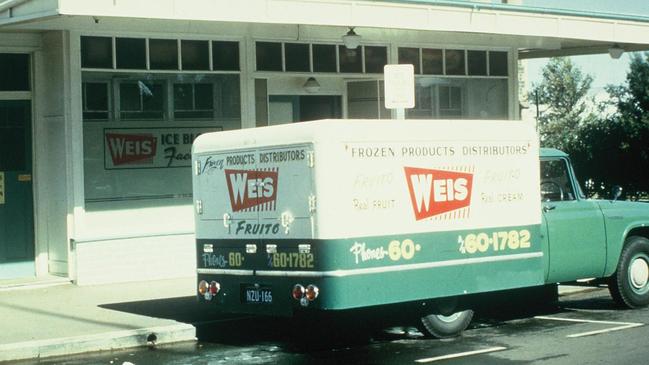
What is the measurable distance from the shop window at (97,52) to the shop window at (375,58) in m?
4.78

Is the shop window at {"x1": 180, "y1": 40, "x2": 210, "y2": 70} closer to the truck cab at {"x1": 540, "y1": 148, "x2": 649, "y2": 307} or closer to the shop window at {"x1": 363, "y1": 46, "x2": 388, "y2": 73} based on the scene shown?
the shop window at {"x1": 363, "y1": 46, "x2": 388, "y2": 73}

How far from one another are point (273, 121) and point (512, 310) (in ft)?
20.7

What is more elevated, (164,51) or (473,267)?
(164,51)

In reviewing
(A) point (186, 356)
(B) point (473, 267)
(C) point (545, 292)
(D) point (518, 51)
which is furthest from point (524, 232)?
(D) point (518, 51)

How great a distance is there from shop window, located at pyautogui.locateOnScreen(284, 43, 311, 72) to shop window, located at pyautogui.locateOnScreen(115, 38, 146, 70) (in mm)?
2572

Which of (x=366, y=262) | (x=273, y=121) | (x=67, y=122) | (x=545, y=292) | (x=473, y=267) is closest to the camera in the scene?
(x=366, y=262)

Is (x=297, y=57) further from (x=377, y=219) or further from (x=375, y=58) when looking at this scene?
(x=377, y=219)

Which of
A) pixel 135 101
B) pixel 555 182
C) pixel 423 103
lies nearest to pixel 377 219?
pixel 555 182

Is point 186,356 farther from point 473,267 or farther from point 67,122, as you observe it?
point 67,122

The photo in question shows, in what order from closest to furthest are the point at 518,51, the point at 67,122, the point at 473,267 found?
the point at 473,267 → the point at 67,122 → the point at 518,51

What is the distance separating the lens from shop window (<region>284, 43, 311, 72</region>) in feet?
58.8

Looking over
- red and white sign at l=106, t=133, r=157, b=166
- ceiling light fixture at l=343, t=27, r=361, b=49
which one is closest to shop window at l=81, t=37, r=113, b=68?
red and white sign at l=106, t=133, r=157, b=166

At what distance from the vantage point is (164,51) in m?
16.5

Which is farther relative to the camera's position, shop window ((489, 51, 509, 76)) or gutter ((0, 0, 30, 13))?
shop window ((489, 51, 509, 76))
